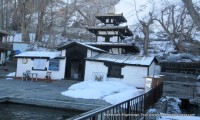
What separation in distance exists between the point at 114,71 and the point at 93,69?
82.9 inches

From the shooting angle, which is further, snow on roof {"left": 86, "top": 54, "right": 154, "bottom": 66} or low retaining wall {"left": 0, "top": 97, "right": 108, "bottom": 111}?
snow on roof {"left": 86, "top": 54, "right": 154, "bottom": 66}

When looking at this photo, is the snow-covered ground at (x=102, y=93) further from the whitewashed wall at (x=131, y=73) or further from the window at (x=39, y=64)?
the window at (x=39, y=64)

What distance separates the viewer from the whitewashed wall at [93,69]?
81.9ft

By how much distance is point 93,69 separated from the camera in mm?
Result: 25500

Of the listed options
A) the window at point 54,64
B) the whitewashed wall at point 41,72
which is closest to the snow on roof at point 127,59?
the whitewashed wall at point 41,72

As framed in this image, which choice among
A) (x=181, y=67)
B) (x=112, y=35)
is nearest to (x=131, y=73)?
(x=112, y=35)

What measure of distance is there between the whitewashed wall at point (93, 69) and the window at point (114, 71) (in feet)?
1.28

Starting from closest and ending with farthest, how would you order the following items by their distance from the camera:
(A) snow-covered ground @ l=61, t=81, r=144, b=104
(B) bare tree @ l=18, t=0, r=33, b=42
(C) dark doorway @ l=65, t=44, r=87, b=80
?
1. (A) snow-covered ground @ l=61, t=81, r=144, b=104
2. (C) dark doorway @ l=65, t=44, r=87, b=80
3. (B) bare tree @ l=18, t=0, r=33, b=42

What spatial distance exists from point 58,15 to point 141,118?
170 feet

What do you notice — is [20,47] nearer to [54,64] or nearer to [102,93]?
[54,64]

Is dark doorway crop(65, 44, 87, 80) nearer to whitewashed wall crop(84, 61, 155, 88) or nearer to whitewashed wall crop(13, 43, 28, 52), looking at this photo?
whitewashed wall crop(84, 61, 155, 88)

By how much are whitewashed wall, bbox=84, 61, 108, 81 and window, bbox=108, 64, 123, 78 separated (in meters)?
0.39

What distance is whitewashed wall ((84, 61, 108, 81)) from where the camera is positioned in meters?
25.0

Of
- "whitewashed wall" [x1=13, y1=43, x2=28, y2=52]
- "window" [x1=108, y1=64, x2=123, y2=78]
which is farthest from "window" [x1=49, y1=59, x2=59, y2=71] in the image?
"whitewashed wall" [x1=13, y1=43, x2=28, y2=52]
